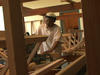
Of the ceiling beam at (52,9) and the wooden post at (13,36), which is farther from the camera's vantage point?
the ceiling beam at (52,9)

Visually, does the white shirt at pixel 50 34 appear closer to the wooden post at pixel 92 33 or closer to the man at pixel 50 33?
the man at pixel 50 33

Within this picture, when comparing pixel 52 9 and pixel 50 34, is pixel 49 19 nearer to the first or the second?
pixel 50 34

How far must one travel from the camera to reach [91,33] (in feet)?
2.38

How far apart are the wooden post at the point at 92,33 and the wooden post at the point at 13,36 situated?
0.30 meters

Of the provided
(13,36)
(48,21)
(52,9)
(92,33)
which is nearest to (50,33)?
(48,21)

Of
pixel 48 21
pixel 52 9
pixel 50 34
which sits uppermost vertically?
pixel 52 9

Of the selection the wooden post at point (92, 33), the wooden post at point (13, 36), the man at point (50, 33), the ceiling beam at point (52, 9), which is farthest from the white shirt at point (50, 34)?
the wooden post at point (13, 36)

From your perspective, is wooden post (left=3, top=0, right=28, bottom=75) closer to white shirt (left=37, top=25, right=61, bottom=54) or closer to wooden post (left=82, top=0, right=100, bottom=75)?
wooden post (left=82, top=0, right=100, bottom=75)

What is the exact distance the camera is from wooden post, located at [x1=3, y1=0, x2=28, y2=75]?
536 mm

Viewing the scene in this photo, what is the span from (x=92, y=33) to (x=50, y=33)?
2.35m

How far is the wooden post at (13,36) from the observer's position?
1.76 feet

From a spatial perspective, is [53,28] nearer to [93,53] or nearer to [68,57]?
[68,57]

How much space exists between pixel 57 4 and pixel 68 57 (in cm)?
197

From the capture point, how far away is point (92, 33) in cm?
72
